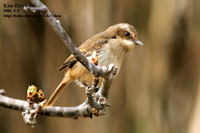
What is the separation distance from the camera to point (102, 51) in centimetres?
363

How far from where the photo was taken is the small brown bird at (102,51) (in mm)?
3557

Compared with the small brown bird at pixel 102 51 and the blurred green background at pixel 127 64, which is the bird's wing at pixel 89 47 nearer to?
the small brown bird at pixel 102 51

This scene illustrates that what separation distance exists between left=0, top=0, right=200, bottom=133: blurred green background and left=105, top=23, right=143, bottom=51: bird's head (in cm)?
50

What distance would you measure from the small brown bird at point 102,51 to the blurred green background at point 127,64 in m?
0.55

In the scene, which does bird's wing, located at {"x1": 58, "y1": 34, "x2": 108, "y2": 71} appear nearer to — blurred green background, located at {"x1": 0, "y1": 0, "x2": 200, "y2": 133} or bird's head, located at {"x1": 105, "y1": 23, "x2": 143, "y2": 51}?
bird's head, located at {"x1": 105, "y1": 23, "x2": 143, "y2": 51}

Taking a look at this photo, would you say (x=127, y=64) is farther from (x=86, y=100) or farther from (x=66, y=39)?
(x=66, y=39)

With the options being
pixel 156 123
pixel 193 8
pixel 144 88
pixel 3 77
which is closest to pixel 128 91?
pixel 144 88

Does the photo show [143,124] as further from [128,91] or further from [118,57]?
[118,57]

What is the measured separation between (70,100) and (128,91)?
71cm

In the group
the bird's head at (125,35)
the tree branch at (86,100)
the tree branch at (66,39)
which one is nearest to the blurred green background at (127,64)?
the bird's head at (125,35)

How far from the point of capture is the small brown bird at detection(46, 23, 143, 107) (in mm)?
3557

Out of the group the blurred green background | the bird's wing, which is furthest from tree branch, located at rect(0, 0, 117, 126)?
the blurred green background

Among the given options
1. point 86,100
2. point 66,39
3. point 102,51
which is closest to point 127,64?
point 102,51

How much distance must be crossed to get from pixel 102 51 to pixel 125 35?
344 mm
